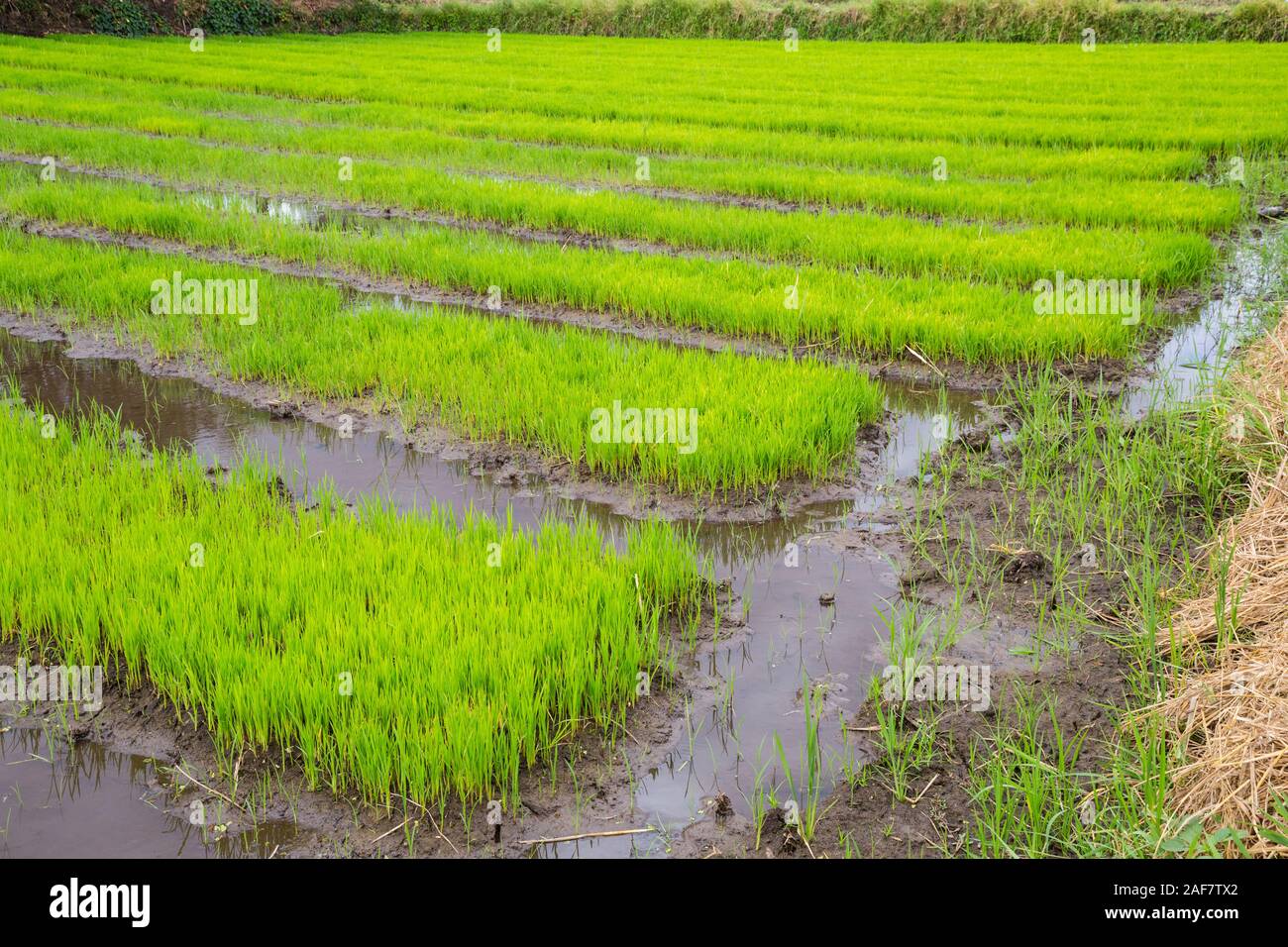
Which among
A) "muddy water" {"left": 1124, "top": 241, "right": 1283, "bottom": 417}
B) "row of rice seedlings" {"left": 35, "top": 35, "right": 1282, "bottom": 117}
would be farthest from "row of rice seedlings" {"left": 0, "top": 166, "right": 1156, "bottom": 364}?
"row of rice seedlings" {"left": 35, "top": 35, "right": 1282, "bottom": 117}

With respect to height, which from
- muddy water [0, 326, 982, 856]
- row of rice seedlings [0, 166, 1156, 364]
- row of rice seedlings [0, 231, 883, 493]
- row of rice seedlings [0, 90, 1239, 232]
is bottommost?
muddy water [0, 326, 982, 856]

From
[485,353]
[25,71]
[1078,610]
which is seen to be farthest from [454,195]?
[25,71]

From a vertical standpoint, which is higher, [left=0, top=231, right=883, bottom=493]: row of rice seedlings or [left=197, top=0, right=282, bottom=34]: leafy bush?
[left=197, top=0, right=282, bottom=34]: leafy bush

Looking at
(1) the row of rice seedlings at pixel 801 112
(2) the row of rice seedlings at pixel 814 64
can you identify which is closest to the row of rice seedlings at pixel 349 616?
(1) the row of rice seedlings at pixel 801 112

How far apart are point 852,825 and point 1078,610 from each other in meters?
1.39

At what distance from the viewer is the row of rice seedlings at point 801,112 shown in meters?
11.8

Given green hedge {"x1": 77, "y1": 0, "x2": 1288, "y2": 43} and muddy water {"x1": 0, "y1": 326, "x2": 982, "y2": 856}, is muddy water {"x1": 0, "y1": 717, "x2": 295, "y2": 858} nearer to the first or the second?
muddy water {"x1": 0, "y1": 326, "x2": 982, "y2": 856}

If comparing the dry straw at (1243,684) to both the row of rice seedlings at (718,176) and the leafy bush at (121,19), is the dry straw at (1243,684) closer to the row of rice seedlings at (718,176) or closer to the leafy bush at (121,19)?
the row of rice seedlings at (718,176)

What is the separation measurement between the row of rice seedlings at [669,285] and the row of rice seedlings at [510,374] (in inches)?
21.5

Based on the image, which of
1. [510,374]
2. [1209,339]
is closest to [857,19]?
[1209,339]

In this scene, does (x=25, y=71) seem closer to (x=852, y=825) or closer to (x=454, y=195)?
(x=454, y=195)

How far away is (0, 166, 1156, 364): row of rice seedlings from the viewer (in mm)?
5859

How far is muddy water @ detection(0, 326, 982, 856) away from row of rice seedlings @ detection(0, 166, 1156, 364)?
0.62 metres

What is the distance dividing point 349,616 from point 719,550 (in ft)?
4.88
